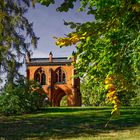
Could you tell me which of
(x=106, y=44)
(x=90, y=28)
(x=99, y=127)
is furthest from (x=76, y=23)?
(x=99, y=127)

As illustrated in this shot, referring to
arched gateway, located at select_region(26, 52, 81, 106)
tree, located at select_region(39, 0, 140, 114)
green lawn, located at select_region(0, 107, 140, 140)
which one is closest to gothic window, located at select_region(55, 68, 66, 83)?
arched gateway, located at select_region(26, 52, 81, 106)

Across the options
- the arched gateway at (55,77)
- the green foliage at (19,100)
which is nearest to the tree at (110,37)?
the green foliage at (19,100)

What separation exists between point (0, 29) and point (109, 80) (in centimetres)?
2688

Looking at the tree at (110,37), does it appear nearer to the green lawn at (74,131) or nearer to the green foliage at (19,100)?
the green lawn at (74,131)

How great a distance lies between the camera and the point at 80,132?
2281 cm

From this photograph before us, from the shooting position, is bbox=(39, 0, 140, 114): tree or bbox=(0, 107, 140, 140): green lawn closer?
bbox=(39, 0, 140, 114): tree

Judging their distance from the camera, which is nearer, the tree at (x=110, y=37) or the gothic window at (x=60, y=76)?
the tree at (x=110, y=37)

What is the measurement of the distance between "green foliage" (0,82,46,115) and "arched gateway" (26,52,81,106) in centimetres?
3450

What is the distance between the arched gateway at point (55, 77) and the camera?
76.2 m

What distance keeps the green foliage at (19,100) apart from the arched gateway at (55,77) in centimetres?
3450

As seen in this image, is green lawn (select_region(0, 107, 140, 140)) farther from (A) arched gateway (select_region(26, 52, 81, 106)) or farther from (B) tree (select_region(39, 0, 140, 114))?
(A) arched gateway (select_region(26, 52, 81, 106))

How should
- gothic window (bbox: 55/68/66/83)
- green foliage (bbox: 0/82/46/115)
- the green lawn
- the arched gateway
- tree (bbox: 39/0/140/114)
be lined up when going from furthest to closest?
gothic window (bbox: 55/68/66/83) → the arched gateway → green foliage (bbox: 0/82/46/115) → the green lawn → tree (bbox: 39/0/140/114)

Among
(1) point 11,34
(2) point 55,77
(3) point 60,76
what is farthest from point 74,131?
(2) point 55,77

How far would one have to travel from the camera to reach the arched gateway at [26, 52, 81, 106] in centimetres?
7625
